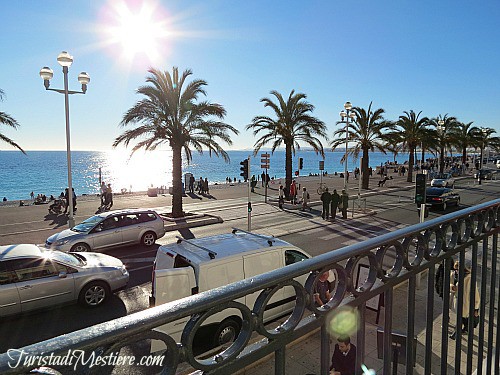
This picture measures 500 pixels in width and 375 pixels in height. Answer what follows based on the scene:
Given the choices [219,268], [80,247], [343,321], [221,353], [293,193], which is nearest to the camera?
[221,353]

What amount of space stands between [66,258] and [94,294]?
120 cm

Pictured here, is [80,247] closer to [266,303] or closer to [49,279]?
[49,279]

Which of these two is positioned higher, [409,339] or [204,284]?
[409,339]

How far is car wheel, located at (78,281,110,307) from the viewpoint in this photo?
8.83 meters

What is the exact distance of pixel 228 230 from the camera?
18453mm

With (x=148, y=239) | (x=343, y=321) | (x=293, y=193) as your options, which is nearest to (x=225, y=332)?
(x=343, y=321)

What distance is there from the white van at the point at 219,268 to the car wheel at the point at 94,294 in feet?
7.89

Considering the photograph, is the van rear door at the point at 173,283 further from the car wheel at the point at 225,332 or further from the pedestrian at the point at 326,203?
the pedestrian at the point at 326,203

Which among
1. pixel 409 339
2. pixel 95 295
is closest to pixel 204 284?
pixel 95 295

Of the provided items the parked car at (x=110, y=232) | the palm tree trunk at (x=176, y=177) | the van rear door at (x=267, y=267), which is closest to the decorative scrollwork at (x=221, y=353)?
the van rear door at (x=267, y=267)

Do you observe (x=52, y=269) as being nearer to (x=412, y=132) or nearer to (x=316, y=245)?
(x=316, y=245)

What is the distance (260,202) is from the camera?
28.8 metres

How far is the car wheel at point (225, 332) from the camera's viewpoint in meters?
6.55

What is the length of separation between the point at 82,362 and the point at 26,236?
18735 mm
